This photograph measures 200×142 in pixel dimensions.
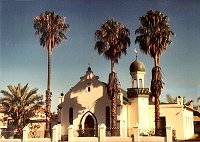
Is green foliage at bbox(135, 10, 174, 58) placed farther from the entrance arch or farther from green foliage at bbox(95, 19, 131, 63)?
the entrance arch

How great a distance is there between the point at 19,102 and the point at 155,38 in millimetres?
17925

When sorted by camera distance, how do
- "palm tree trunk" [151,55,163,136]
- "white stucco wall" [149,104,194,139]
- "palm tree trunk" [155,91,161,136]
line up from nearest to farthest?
"palm tree trunk" [155,91,161,136], "palm tree trunk" [151,55,163,136], "white stucco wall" [149,104,194,139]

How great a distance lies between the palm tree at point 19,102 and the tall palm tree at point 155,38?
14.5 meters

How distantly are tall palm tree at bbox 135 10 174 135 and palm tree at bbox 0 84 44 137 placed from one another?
47.6ft

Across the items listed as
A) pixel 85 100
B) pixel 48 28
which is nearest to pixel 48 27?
pixel 48 28

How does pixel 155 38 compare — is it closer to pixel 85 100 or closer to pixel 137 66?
pixel 137 66

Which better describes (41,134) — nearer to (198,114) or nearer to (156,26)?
(156,26)

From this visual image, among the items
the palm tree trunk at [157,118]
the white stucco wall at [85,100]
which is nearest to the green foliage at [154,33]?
the palm tree trunk at [157,118]

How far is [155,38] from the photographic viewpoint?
31.5 metres

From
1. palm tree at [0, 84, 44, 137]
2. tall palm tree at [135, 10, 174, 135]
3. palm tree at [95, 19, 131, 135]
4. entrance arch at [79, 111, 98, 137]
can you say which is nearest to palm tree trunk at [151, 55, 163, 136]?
tall palm tree at [135, 10, 174, 135]

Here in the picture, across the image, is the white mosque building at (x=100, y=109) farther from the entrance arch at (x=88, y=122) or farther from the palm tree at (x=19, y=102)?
the palm tree at (x=19, y=102)

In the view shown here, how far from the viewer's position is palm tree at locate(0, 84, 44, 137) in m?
38.2

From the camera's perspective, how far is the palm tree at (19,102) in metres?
38.2

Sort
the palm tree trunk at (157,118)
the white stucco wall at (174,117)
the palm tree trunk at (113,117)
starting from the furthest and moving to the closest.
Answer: the white stucco wall at (174,117)
the palm tree trunk at (113,117)
the palm tree trunk at (157,118)
